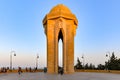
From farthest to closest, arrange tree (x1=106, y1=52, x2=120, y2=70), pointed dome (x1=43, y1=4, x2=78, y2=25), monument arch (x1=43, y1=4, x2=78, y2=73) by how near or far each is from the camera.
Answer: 1. tree (x1=106, y1=52, x2=120, y2=70)
2. pointed dome (x1=43, y1=4, x2=78, y2=25)
3. monument arch (x1=43, y1=4, x2=78, y2=73)

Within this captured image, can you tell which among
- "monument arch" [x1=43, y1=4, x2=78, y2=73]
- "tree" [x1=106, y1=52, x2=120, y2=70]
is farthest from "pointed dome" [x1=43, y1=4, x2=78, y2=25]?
"tree" [x1=106, y1=52, x2=120, y2=70]

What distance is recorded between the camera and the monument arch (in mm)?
47312

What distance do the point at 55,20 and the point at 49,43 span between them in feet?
16.9

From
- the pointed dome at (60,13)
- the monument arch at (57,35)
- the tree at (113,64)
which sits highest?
the pointed dome at (60,13)

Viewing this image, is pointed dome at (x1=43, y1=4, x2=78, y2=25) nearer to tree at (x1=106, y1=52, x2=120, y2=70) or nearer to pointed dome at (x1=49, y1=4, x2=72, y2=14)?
pointed dome at (x1=49, y1=4, x2=72, y2=14)

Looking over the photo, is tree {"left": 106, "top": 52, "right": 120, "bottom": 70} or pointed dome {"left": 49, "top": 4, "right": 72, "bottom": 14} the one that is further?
tree {"left": 106, "top": 52, "right": 120, "bottom": 70}

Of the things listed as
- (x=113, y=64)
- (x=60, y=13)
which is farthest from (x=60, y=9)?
(x=113, y=64)

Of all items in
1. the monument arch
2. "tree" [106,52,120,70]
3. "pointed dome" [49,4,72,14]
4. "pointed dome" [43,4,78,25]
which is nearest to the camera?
the monument arch

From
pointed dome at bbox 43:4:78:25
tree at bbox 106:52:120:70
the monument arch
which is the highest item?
pointed dome at bbox 43:4:78:25

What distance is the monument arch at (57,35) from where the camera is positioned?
47.3m

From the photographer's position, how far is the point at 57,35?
158 feet

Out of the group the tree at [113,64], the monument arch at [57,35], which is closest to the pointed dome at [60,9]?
the monument arch at [57,35]

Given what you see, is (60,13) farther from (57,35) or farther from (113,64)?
(113,64)

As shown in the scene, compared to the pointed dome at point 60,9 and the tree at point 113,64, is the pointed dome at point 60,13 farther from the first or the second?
the tree at point 113,64
